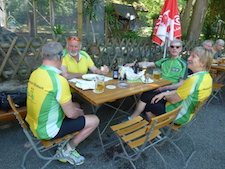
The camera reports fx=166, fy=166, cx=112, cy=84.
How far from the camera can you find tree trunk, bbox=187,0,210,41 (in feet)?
22.1

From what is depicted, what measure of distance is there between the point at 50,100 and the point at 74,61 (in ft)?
4.10

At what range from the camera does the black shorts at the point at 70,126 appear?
1.64 meters

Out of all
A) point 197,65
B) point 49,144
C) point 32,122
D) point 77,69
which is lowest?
point 49,144

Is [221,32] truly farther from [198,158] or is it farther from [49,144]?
[49,144]

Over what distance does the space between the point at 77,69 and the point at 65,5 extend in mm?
5318

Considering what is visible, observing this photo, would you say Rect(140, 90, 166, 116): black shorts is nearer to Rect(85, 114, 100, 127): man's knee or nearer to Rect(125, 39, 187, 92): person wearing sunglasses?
Rect(125, 39, 187, 92): person wearing sunglasses

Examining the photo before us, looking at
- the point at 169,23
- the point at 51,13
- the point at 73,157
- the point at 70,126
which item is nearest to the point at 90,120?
the point at 70,126

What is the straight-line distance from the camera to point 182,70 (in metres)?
2.68

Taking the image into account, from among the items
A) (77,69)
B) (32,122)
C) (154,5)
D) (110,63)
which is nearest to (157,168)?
(32,122)

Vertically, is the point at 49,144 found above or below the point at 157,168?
above

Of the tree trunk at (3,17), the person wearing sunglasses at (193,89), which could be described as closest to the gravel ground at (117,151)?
the person wearing sunglasses at (193,89)

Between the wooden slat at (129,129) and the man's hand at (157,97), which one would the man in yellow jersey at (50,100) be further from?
the man's hand at (157,97)

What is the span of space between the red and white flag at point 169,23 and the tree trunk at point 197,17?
417cm

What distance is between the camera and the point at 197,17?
6953 millimetres
